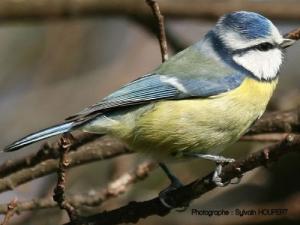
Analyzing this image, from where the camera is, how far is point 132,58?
4.41 meters

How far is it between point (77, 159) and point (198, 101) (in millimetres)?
552

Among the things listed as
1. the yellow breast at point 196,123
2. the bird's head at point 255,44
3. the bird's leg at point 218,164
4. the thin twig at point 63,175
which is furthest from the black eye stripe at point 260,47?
the thin twig at point 63,175

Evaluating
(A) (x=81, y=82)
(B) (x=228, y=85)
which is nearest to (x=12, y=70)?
(A) (x=81, y=82)

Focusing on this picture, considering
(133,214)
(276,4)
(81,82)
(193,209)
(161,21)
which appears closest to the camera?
(133,214)

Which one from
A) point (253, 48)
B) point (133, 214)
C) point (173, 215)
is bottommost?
point (173, 215)

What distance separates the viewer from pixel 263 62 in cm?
270

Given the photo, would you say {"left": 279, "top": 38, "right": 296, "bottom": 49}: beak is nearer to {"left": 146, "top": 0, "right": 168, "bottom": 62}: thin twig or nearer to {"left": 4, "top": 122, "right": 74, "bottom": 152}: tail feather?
{"left": 146, "top": 0, "right": 168, "bottom": 62}: thin twig

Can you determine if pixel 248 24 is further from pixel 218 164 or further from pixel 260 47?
pixel 218 164

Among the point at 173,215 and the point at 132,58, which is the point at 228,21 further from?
the point at 132,58

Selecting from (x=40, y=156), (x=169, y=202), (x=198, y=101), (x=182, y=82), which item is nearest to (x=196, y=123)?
(x=198, y=101)

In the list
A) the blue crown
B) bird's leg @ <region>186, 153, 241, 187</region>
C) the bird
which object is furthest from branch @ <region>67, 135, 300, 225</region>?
the blue crown

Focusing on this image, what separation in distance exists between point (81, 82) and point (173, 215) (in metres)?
1.34

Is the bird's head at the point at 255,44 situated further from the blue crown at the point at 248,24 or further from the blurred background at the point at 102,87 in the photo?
the blurred background at the point at 102,87

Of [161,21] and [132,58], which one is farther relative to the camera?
[132,58]
